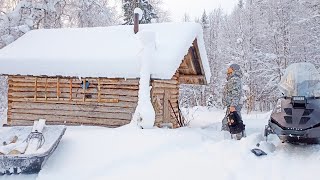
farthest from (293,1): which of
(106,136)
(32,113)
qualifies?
(106,136)

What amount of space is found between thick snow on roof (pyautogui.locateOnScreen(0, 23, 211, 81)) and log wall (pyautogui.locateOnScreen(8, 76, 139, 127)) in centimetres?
63

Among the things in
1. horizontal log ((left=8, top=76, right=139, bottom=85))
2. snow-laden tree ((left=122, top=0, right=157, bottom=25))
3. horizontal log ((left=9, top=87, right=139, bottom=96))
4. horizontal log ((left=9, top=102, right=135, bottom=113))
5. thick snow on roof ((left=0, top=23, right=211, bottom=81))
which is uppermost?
snow-laden tree ((left=122, top=0, right=157, bottom=25))

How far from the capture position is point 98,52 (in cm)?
1257

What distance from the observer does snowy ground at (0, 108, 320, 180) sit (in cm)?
566

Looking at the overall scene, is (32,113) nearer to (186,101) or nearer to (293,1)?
(293,1)

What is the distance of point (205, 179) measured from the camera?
5.42 metres

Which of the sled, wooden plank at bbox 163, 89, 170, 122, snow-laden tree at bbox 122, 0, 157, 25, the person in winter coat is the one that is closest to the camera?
the sled

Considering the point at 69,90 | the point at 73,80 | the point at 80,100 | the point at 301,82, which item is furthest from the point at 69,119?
the point at 301,82

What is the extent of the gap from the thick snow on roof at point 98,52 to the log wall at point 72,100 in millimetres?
631

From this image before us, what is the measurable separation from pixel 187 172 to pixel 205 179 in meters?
0.43

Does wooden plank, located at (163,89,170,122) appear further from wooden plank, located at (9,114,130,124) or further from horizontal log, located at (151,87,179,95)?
wooden plank, located at (9,114,130,124)

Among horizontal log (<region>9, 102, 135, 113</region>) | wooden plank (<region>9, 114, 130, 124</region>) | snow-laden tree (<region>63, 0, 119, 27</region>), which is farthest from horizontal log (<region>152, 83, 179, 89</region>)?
snow-laden tree (<region>63, 0, 119, 27</region>)

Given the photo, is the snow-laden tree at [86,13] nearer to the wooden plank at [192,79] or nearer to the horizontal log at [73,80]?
the wooden plank at [192,79]

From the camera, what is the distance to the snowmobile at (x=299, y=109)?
6.53m
